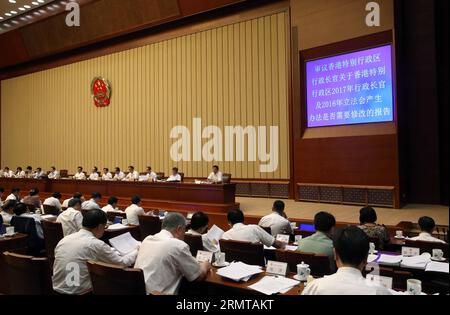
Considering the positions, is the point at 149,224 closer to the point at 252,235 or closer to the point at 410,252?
the point at 252,235

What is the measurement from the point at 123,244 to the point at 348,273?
1638 millimetres

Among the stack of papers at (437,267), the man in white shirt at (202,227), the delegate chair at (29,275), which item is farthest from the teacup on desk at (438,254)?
A: the delegate chair at (29,275)

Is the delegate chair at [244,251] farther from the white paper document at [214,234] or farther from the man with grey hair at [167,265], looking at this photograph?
the man with grey hair at [167,265]

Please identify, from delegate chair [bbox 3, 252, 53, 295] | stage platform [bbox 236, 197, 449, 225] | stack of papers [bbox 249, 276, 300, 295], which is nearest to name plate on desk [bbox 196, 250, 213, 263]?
stack of papers [bbox 249, 276, 300, 295]

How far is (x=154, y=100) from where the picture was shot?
10203 millimetres

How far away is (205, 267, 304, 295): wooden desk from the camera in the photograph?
1.88m

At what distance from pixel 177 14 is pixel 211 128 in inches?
117

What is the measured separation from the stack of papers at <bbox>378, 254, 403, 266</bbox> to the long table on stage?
3797 millimetres

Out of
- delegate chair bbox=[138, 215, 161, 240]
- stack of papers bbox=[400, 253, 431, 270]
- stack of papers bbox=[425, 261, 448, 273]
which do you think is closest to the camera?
stack of papers bbox=[425, 261, 448, 273]

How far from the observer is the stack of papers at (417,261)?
7.60 feet

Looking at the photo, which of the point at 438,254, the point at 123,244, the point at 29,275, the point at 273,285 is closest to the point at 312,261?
the point at 273,285

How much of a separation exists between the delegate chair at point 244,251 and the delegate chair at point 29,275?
1.20 m

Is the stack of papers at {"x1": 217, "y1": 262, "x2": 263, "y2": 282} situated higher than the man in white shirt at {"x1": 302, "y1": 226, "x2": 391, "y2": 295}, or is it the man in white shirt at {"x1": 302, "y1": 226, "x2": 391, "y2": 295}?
the man in white shirt at {"x1": 302, "y1": 226, "x2": 391, "y2": 295}

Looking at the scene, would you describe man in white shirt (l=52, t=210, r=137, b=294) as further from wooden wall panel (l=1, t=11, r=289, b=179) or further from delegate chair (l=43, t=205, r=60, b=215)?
wooden wall panel (l=1, t=11, r=289, b=179)
